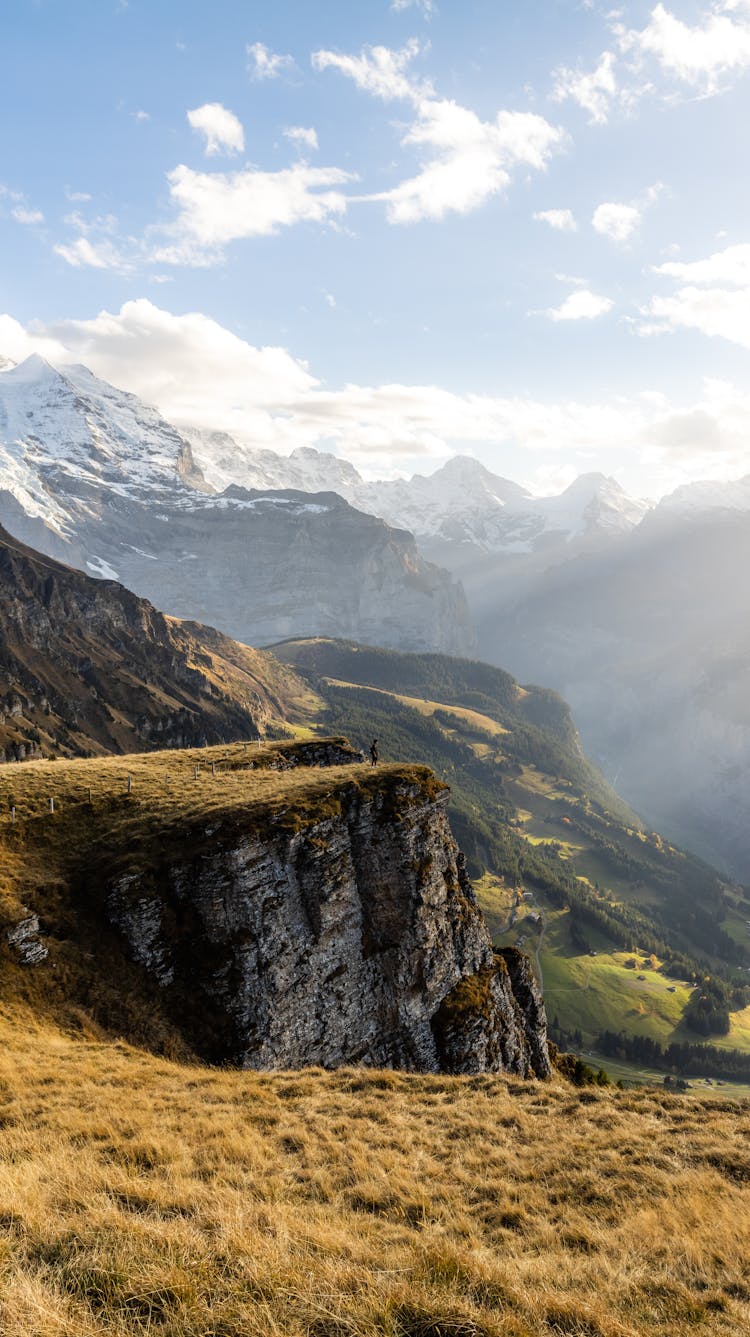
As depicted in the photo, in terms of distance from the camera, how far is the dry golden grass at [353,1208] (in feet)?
27.8

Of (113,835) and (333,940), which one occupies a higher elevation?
(113,835)

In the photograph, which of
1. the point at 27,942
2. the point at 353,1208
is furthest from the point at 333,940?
the point at 353,1208

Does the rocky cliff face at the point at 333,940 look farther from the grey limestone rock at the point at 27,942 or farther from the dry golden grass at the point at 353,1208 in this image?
the dry golden grass at the point at 353,1208

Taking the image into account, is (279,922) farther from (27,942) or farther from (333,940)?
(27,942)

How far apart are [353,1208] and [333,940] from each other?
28402 mm

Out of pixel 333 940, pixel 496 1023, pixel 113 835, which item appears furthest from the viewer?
pixel 496 1023

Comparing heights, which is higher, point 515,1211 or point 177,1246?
point 177,1246

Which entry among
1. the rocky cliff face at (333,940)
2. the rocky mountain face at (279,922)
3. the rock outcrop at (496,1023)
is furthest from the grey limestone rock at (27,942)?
the rock outcrop at (496,1023)

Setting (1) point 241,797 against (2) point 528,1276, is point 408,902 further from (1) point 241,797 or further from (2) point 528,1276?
(2) point 528,1276

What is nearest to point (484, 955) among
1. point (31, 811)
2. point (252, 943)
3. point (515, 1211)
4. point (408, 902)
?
point (408, 902)

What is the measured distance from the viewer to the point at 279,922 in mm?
38438

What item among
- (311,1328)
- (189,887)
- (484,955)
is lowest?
(484,955)

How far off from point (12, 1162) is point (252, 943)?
23.0m

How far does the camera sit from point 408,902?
151 ft
